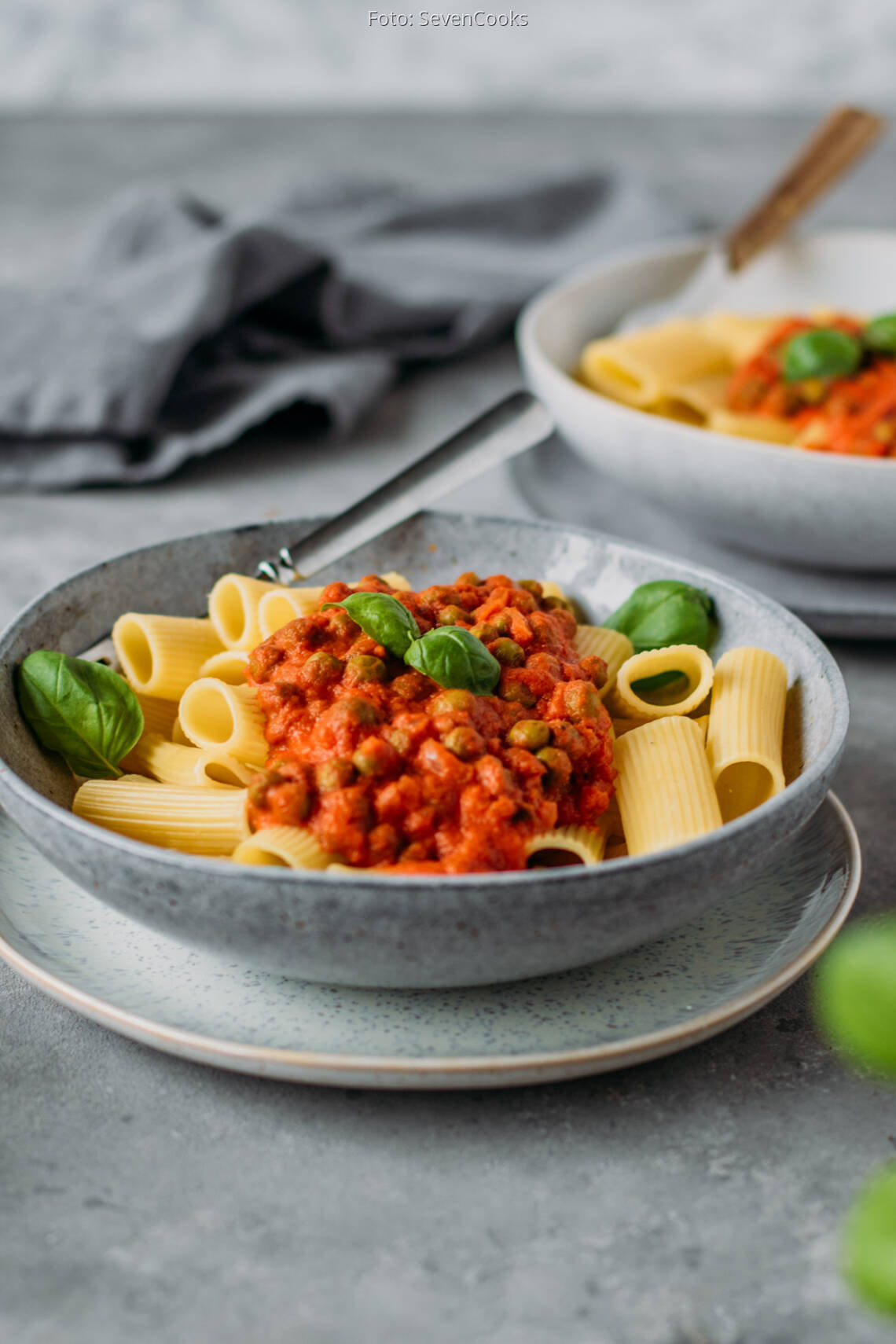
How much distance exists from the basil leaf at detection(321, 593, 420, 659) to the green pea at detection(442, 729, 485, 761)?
0.20 m

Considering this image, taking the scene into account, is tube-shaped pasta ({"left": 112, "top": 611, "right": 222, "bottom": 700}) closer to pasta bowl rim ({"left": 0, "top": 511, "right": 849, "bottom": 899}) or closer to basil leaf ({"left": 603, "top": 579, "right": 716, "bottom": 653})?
pasta bowl rim ({"left": 0, "top": 511, "right": 849, "bottom": 899})

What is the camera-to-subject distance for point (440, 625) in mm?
2248

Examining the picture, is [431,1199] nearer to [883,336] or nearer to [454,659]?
[454,659]

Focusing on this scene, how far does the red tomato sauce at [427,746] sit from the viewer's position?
75.6 inches

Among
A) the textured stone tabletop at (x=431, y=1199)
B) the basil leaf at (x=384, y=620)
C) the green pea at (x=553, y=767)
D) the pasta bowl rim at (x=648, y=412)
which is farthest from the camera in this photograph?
the pasta bowl rim at (x=648, y=412)

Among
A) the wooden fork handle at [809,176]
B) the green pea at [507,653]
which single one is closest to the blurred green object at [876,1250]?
the green pea at [507,653]

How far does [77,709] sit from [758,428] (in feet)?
7.17

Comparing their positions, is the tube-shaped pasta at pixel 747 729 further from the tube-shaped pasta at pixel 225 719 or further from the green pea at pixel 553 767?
the tube-shaped pasta at pixel 225 719

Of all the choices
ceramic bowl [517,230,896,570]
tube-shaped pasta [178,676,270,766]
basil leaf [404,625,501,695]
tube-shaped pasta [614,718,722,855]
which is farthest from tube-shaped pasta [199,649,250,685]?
ceramic bowl [517,230,896,570]

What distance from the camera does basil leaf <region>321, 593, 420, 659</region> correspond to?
83.2 inches

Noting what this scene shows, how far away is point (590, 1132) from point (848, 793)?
122 cm

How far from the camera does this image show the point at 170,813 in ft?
6.79

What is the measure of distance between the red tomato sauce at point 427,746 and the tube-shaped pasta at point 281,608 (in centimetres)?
23

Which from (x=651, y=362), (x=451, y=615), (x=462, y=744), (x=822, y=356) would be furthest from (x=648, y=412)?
(x=462, y=744)
